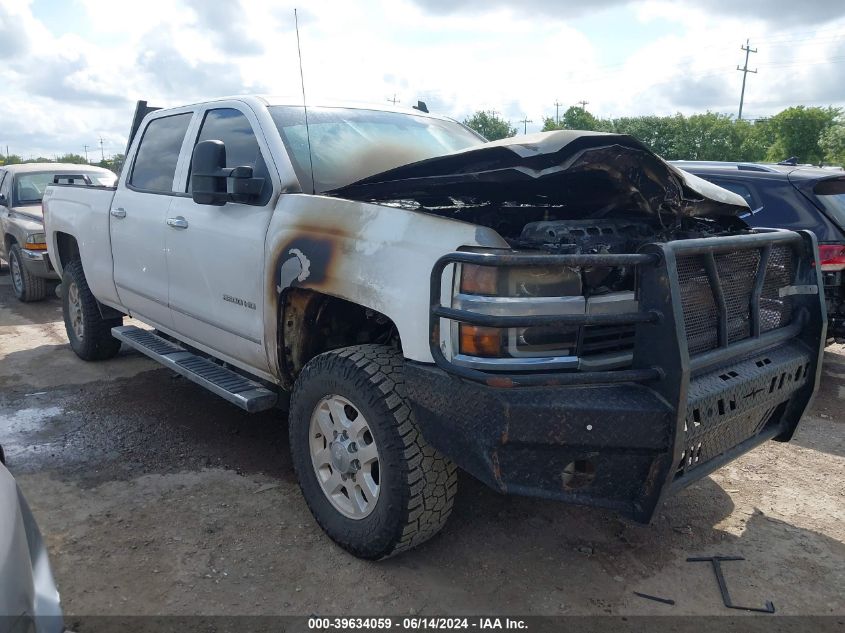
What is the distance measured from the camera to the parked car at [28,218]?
8469 mm

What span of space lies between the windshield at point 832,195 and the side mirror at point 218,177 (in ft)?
15.0

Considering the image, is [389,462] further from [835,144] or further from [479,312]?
[835,144]

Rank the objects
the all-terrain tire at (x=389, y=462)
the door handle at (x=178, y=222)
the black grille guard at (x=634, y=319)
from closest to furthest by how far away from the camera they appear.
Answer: the black grille guard at (x=634, y=319) < the all-terrain tire at (x=389, y=462) < the door handle at (x=178, y=222)

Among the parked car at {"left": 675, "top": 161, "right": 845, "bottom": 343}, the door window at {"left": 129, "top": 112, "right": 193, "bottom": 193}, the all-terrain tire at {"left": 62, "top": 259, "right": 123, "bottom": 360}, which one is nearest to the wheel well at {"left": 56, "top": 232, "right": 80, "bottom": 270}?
the all-terrain tire at {"left": 62, "top": 259, "right": 123, "bottom": 360}

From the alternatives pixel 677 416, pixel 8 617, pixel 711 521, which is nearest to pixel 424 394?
pixel 677 416

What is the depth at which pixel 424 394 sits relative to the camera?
252 cm

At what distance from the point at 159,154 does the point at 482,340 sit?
3216 mm

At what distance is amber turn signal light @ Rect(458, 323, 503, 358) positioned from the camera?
238cm

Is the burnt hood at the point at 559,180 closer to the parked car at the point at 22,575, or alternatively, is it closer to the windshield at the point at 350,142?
the windshield at the point at 350,142

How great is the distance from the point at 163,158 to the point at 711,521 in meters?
3.90

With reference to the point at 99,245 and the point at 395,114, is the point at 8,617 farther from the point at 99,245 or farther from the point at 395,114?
the point at 99,245

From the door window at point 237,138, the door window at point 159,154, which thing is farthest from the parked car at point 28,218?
the door window at point 237,138

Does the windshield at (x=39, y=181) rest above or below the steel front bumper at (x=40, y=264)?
above

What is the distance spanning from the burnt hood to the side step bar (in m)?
1.10
